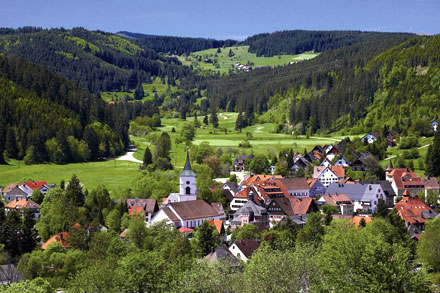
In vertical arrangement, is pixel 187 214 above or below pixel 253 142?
above

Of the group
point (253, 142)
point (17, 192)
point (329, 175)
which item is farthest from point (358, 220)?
point (253, 142)

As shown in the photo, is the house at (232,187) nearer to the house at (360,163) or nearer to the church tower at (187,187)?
the church tower at (187,187)

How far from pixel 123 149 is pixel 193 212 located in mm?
80323

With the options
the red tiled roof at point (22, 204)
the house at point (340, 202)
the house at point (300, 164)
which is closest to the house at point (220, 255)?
the house at point (340, 202)

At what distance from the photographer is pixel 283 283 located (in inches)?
1695

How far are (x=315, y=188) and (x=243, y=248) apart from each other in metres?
38.9

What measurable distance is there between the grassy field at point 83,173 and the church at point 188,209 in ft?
51.9

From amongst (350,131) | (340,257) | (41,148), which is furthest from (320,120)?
(340,257)

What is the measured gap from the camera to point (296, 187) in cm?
10294

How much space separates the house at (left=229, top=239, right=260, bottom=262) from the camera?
66.8 meters

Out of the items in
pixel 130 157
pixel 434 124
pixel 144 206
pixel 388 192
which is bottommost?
pixel 130 157

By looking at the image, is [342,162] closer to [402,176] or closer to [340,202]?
[402,176]

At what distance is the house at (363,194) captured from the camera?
93.4 meters

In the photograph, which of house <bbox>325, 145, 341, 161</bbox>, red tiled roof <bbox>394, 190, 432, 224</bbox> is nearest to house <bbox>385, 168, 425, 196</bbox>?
red tiled roof <bbox>394, 190, 432, 224</bbox>
